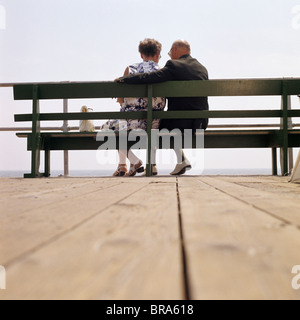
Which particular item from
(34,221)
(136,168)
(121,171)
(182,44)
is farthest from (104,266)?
(182,44)

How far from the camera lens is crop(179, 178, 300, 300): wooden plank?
32 cm

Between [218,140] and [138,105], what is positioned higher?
[138,105]

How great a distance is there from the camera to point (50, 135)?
3.18m

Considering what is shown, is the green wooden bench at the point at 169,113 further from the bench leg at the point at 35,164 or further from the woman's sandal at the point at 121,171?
the woman's sandal at the point at 121,171

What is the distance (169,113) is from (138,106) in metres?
0.40

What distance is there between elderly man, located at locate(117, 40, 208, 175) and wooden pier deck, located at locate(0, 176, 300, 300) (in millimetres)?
2269

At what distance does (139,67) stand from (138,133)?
63 centimetres

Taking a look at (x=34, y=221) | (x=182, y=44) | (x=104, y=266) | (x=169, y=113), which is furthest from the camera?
(x=182, y=44)

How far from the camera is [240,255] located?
43cm

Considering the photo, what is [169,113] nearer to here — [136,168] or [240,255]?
[136,168]

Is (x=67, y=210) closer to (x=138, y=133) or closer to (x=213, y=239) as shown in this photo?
(x=213, y=239)
